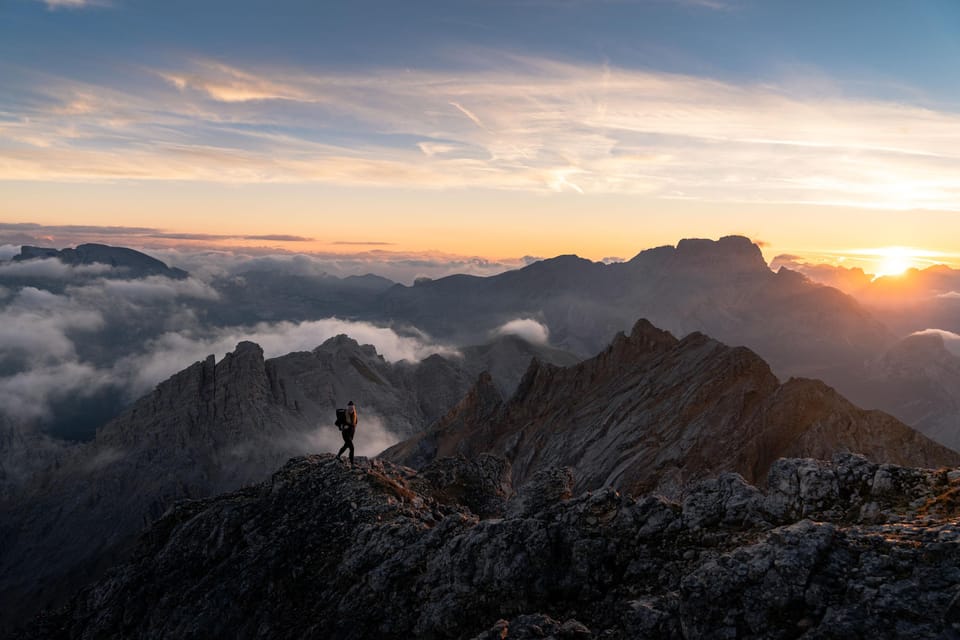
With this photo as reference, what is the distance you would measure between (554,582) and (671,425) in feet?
256

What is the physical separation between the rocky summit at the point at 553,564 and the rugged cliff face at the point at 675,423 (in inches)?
2182

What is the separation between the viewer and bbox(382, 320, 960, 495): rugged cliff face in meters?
84.6

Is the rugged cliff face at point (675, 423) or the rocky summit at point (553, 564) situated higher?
the rocky summit at point (553, 564)

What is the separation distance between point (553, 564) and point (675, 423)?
255ft

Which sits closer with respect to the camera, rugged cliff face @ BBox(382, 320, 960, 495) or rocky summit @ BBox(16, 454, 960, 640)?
rocky summit @ BBox(16, 454, 960, 640)

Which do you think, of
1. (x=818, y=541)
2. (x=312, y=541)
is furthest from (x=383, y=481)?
(x=818, y=541)

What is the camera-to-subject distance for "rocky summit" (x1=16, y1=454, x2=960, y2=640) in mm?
18078

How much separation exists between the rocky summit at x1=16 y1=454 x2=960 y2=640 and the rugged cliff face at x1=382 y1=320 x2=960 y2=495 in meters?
55.4

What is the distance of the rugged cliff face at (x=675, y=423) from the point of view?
8462 centimetres

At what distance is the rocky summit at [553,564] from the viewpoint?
18.1 metres

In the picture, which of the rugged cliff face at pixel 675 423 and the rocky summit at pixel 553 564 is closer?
the rocky summit at pixel 553 564

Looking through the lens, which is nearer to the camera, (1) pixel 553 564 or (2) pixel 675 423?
(1) pixel 553 564

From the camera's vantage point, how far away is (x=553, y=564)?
25672 mm

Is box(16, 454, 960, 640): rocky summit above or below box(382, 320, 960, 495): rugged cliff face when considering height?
above
